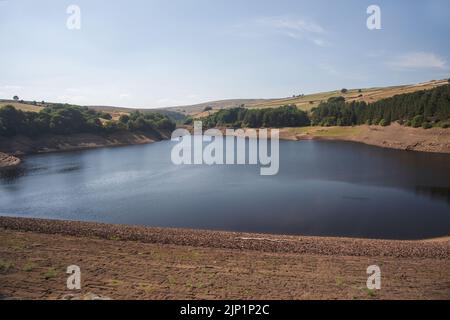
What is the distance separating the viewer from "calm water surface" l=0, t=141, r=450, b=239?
82.1 feet

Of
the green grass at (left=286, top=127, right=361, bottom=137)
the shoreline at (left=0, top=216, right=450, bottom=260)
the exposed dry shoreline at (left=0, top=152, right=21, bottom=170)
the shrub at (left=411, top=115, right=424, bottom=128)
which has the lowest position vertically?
the shoreline at (left=0, top=216, right=450, bottom=260)

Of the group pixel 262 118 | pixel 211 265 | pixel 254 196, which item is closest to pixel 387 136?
pixel 262 118

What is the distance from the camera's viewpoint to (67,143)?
80188mm

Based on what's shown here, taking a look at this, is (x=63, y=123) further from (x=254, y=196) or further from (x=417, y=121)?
(x=417, y=121)

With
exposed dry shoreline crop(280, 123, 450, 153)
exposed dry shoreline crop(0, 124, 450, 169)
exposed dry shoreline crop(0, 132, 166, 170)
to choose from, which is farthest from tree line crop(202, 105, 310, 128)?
exposed dry shoreline crop(0, 132, 166, 170)

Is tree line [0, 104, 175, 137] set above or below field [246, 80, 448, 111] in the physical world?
below

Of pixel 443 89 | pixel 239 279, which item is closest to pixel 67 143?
pixel 239 279

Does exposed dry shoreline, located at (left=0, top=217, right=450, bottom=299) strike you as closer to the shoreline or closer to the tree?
the shoreline

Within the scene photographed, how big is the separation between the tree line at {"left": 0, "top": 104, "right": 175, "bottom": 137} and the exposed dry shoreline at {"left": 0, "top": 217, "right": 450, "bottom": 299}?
59761 millimetres

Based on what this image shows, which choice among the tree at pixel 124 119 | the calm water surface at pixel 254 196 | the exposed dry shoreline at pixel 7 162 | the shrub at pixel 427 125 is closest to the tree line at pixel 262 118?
the tree at pixel 124 119

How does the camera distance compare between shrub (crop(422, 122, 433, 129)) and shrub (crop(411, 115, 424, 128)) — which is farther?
shrub (crop(411, 115, 424, 128))

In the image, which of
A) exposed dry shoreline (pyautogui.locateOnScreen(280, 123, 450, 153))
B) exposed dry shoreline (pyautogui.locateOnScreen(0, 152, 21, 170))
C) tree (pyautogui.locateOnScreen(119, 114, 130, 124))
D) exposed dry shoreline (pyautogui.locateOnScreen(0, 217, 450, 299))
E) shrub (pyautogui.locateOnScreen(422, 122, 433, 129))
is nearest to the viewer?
exposed dry shoreline (pyautogui.locateOnScreen(0, 217, 450, 299))

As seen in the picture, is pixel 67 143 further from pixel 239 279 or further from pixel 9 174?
pixel 239 279
